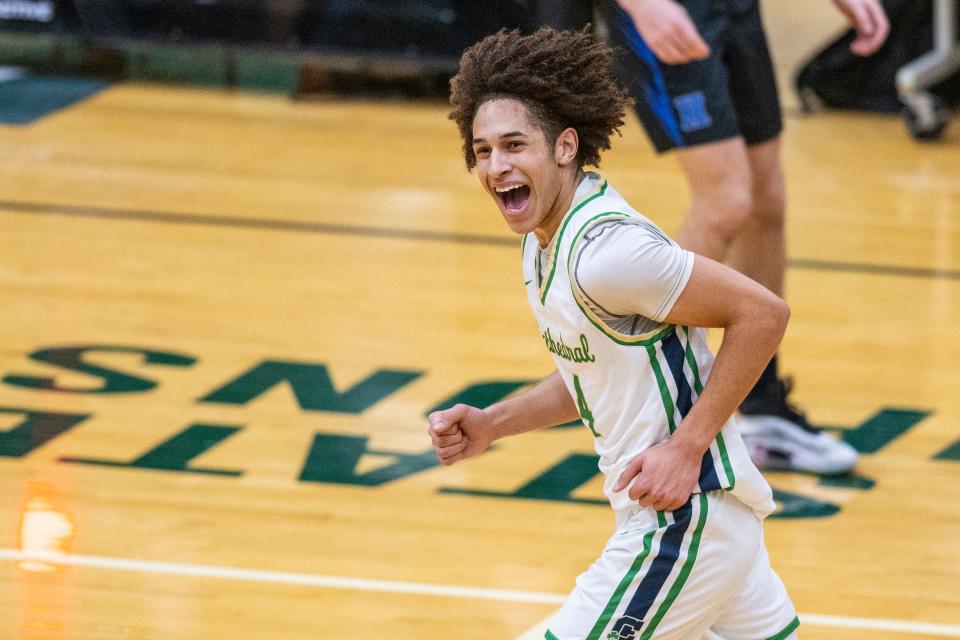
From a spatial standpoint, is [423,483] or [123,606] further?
[423,483]

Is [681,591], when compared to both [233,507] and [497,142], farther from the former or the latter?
[233,507]

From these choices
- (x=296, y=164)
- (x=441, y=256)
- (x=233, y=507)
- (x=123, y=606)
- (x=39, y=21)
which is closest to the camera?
(x=123, y=606)

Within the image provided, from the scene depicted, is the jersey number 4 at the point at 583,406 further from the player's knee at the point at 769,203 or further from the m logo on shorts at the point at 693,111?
the player's knee at the point at 769,203

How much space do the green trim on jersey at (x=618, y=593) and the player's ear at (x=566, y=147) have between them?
0.50 metres

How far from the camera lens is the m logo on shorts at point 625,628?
2.05 m

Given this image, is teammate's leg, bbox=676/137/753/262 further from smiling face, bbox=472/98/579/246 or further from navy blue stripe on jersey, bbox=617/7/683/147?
smiling face, bbox=472/98/579/246

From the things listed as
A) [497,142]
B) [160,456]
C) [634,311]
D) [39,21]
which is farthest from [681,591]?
[39,21]

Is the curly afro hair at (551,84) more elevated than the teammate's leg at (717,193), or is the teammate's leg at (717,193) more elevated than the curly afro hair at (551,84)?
the curly afro hair at (551,84)

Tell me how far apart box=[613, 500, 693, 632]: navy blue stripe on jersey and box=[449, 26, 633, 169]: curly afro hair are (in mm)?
495

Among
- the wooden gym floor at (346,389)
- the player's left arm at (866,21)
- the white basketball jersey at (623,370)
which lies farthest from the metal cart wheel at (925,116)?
the white basketball jersey at (623,370)

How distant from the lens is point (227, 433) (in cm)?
376

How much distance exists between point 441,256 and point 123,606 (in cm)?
255

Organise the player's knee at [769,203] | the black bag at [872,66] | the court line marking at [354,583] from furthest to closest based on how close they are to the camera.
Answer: the black bag at [872,66] < the player's knee at [769,203] < the court line marking at [354,583]

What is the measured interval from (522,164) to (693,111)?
146 cm
